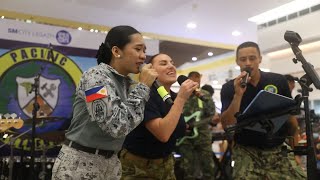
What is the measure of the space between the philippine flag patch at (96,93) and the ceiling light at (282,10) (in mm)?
5750

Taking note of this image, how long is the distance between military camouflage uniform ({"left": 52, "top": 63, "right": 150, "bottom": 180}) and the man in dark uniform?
3.49ft

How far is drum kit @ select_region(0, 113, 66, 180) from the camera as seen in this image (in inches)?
168

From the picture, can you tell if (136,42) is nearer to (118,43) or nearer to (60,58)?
(118,43)

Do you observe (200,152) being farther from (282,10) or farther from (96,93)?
(96,93)

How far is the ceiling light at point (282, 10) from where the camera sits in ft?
21.0

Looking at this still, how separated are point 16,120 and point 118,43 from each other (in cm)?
308

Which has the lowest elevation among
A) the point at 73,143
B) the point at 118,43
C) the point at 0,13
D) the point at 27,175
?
the point at 27,175

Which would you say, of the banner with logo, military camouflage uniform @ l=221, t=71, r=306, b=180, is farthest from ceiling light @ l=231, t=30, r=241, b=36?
military camouflage uniform @ l=221, t=71, r=306, b=180

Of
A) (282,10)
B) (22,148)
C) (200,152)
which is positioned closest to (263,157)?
(200,152)

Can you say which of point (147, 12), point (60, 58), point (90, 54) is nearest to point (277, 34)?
point (147, 12)

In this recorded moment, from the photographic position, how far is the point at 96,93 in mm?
1426

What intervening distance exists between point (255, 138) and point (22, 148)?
3.29 meters

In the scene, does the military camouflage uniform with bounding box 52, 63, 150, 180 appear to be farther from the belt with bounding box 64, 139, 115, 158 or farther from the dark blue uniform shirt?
the dark blue uniform shirt

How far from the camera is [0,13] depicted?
5.43 meters
